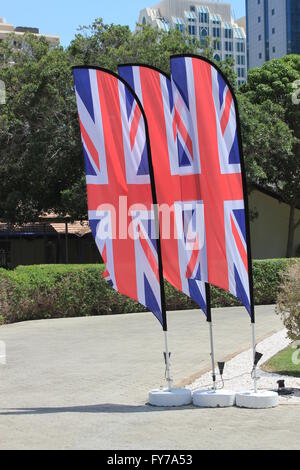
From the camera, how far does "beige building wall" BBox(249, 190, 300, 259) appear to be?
38.7 m

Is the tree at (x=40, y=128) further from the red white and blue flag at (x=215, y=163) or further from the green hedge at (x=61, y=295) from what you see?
the red white and blue flag at (x=215, y=163)

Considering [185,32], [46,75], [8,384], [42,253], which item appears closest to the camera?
[8,384]

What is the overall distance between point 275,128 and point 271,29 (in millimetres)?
108204

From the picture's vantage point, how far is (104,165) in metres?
9.10

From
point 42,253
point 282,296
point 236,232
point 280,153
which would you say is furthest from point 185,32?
point 236,232

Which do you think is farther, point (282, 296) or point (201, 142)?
point (282, 296)

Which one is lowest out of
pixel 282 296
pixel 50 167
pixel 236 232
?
pixel 282 296

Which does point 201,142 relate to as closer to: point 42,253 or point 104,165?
point 104,165

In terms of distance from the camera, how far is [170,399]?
8.92 m

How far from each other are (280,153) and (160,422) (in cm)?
2580

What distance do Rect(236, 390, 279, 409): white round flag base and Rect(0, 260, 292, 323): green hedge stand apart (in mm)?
10873

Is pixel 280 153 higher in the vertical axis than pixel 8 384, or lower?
higher

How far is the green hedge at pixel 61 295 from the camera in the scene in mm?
19562

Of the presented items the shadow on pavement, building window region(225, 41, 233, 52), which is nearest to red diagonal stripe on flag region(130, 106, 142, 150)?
the shadow on pavement
